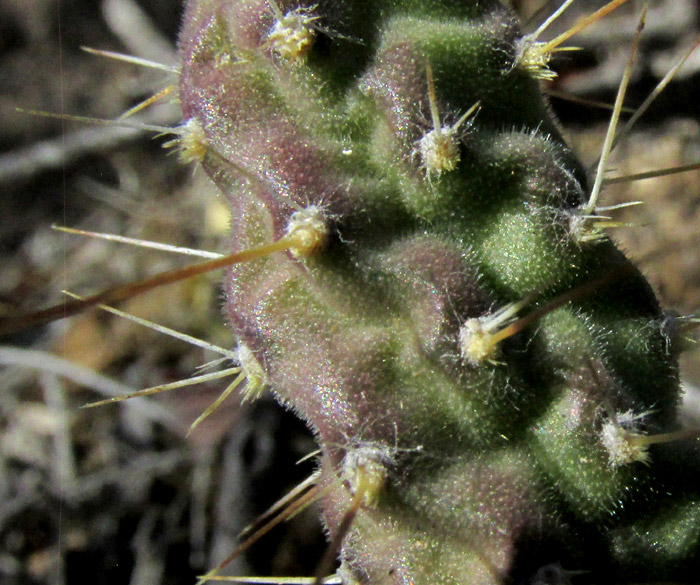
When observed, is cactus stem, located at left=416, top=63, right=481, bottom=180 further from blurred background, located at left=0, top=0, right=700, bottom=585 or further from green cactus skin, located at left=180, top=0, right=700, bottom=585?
blurred background, located at left=0, top=0, right=700, bottom=585

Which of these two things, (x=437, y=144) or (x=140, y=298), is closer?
(x=437, y=144)

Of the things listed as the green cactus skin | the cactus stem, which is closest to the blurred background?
the green cactus skin

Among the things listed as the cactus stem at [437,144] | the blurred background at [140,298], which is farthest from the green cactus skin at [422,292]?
the blurred background at [140,298]

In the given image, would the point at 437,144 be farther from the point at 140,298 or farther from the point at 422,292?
the point at 140,298

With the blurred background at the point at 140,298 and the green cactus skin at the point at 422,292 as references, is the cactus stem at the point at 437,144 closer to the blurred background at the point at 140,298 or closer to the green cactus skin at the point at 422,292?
the green cactus skin at the point at 422,292

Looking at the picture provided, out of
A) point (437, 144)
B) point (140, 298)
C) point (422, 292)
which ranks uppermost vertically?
point (437, 144)

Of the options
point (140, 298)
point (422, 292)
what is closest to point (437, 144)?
point (422, 292)
